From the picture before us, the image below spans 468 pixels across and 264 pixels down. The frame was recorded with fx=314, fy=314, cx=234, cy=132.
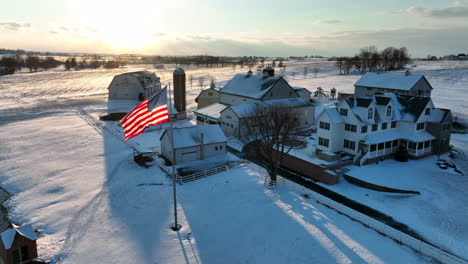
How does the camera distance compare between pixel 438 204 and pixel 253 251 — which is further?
pixel 438 204

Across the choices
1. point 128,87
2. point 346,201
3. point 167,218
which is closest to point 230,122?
point 346,201

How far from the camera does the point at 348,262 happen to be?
16578 mm

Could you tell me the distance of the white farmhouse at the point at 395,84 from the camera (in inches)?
2101

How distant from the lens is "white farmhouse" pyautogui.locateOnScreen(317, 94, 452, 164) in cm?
3272

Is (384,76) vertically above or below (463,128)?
above

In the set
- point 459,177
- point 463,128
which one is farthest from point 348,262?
point 463,128

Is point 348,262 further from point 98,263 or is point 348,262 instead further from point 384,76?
point 384,76

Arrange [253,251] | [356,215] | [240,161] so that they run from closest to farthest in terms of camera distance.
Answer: [253,251], [356,215], [240,161]

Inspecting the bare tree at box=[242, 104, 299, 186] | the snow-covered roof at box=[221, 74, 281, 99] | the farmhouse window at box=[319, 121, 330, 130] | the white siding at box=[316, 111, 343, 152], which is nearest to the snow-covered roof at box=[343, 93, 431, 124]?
the white siding at box=[316, 111, 343, 152]

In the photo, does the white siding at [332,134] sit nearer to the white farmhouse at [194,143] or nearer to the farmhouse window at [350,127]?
the farmhouse window at [350,127]

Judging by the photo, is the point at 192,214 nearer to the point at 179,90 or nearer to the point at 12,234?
the point at 12,234

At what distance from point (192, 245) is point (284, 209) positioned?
7.27m

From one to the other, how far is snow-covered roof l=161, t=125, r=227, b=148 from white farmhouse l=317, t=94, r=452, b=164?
1124 centimetres

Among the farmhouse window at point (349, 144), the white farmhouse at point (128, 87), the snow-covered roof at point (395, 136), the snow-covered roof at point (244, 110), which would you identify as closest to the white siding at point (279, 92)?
the snow-covered roof at point (244, 110)
